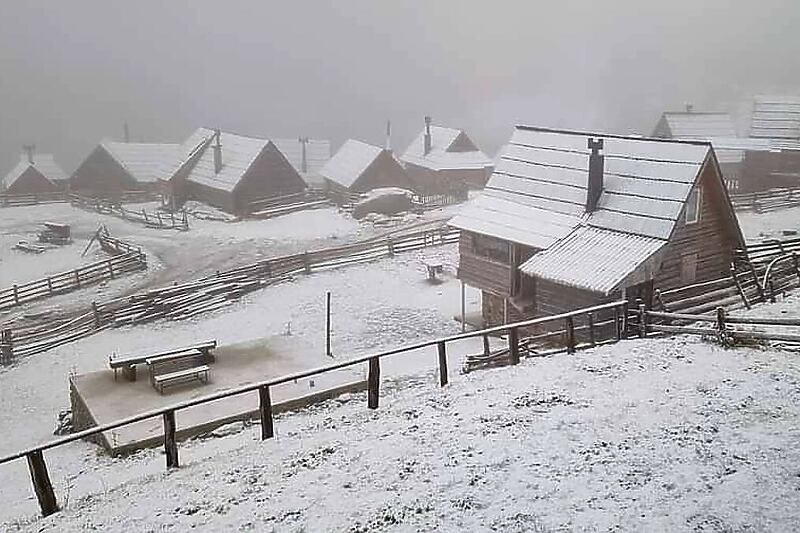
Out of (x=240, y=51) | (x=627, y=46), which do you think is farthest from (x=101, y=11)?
(x=627, y=46)

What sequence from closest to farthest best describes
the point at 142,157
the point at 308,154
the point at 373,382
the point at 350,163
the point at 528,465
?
the point at 528,465, the point at 373,382, the point at 350,163, the point at 308,154, the point at 142,157

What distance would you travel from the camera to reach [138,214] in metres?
40.8

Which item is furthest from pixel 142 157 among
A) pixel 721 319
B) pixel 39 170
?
pixel 721 319

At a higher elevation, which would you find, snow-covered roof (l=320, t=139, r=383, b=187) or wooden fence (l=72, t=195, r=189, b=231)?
snow-covered roof (l=320, t=139, r=383, b=187)

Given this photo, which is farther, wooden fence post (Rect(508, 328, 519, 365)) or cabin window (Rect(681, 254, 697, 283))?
cabin window (Rect(681, 254, 697, 283))

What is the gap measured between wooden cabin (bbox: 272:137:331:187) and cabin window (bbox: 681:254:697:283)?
106 feet

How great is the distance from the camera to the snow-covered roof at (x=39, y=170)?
47406 millimetres

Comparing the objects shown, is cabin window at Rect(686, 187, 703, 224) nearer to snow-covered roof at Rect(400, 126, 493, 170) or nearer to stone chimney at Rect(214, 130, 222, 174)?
snow-covered roof at Rect(400, 126, 493, 170)

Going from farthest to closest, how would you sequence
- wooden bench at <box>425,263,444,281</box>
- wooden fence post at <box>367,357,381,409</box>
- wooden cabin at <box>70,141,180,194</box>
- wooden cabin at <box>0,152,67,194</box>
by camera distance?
wooden cabin at <box>70,141,180,194</box> → wooden cabin at <box>0,152,67,194</box> → wooden bench at <box>425,263,444,281</box> → wooden fence post at <box>367,357,381,409</box>

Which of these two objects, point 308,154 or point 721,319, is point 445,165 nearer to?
point 308,154

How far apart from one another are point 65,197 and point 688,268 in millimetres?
41416

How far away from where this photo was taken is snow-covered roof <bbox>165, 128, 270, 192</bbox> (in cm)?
4038

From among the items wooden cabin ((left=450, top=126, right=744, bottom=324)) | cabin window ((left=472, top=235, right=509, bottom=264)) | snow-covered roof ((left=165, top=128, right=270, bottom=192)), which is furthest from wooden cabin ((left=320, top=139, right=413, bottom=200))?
cabin window ((left=472, top=235, right=509, bottom=264))

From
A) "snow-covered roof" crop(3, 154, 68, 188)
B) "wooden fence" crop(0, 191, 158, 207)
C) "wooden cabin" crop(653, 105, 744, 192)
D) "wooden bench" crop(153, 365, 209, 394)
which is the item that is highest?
"wooden cabin" crop(653, 105, 744, 192)
